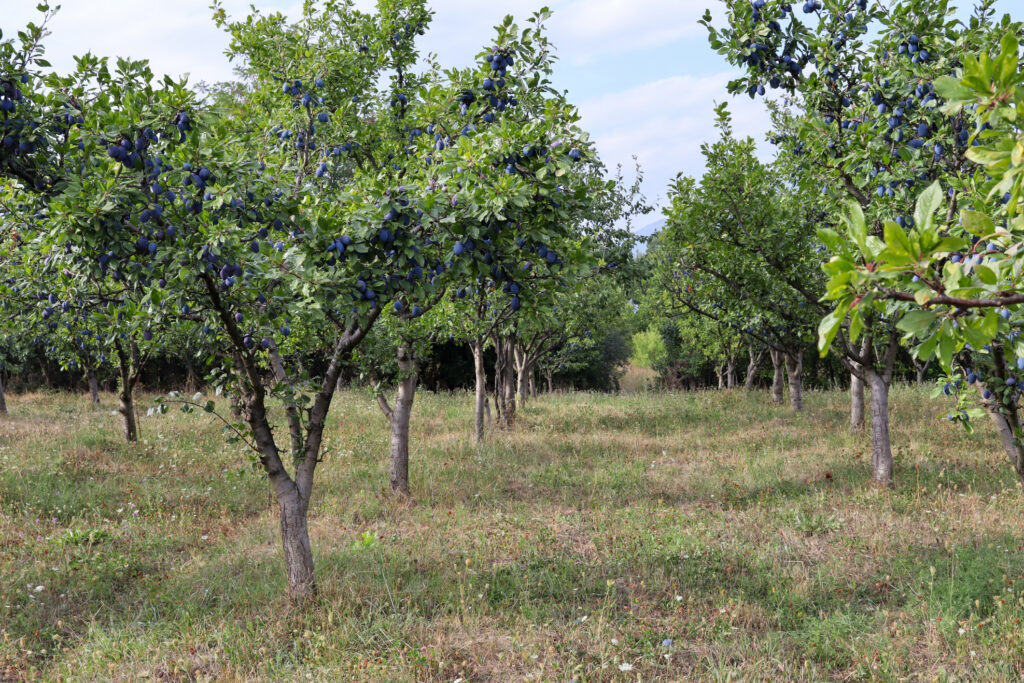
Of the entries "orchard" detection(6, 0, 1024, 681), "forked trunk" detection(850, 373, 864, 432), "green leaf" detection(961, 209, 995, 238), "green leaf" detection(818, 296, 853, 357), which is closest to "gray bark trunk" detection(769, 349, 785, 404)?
"forked trunk" detection(850, 373, 864, 432)

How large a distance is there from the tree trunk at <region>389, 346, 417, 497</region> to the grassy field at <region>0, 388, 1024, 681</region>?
37 cm

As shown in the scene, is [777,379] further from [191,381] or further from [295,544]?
[191,381]

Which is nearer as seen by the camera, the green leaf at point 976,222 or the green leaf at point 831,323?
the green leaf at point 831,323

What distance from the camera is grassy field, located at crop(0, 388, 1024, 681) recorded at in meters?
5.25

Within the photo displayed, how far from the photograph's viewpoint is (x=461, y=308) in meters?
11.9

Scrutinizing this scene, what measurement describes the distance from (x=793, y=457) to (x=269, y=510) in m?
9.47

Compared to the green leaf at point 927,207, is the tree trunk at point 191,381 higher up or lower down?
lower down

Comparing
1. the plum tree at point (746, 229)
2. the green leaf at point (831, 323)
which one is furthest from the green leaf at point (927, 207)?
the plum tree at point (746, 229)

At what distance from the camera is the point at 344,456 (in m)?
13.5

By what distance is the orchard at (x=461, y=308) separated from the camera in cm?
471

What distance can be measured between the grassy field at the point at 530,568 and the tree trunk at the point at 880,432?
1.07 ft

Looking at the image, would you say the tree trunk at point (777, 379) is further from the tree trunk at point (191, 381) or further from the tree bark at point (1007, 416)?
the tree trunk at point (191, 381)

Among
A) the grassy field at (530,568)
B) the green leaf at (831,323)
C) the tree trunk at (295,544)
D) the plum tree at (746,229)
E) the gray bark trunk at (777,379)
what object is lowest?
the grassy field at (530,568)

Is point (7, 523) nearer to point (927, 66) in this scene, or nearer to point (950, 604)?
point (950, 604)
